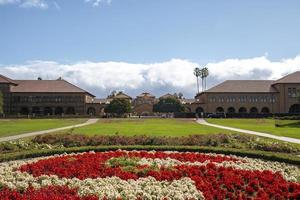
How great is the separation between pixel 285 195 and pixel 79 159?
6.01 m

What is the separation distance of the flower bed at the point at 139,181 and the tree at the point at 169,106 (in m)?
83.0

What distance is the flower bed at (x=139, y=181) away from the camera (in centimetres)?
763

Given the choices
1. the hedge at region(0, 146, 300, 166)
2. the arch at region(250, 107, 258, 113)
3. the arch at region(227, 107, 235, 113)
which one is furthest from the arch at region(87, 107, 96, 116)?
the hedge at region(0, 146, 300, 166)

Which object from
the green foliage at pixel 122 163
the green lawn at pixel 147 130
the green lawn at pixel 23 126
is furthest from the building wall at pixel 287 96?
the green foliage at pixel 122 163

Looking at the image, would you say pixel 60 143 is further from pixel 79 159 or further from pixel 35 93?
pixel 35 93

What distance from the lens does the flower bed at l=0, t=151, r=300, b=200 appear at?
7633mm

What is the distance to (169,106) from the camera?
95500mm

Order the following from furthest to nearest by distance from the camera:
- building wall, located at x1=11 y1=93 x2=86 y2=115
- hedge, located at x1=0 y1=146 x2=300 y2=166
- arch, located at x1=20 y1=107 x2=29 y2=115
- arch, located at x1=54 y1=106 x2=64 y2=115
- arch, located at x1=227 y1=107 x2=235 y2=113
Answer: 1. arch, located at x1=54 y1=106 x2=64 y2=115
2. arch, located at x1=227 y1=107 x2=235 y2=113
3. arch, located at x1=20 y1=107 x2=29 y2=115
4. building wall, located at x1=11 y1=93 x2=86 y2=115
5. hedge, located at x1=0 y1=146 x2=300 y2=166

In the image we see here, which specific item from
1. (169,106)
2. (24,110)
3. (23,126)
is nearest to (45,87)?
(24,110)

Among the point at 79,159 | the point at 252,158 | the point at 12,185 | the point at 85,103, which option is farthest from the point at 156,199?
the point at 85,103

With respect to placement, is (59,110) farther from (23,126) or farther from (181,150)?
(181,150)

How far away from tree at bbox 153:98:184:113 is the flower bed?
83020mm

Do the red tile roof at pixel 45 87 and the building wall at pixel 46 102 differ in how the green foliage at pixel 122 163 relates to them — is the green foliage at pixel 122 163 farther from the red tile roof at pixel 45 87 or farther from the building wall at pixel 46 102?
the building wall at pixel 46 102

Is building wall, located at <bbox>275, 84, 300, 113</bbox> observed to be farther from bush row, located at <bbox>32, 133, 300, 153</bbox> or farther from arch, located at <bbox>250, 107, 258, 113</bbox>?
bush row, located at <bbox>32, 133, 300, 153</bbox>
